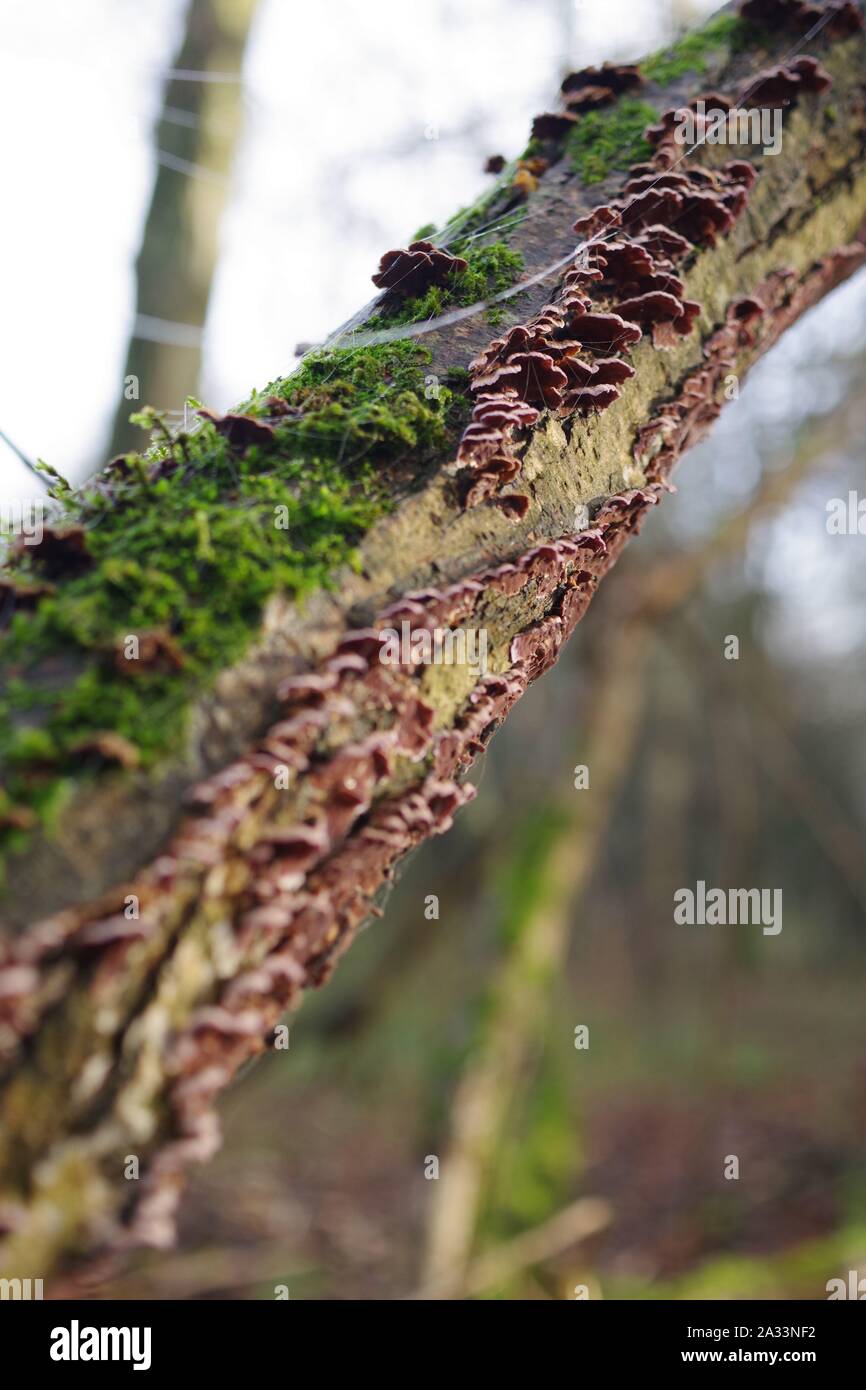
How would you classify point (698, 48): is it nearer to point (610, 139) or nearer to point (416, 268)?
point (610, 139)

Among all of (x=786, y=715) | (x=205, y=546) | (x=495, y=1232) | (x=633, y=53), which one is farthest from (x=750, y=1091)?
(x=205, y=546)

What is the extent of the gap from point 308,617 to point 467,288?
940 millimetres

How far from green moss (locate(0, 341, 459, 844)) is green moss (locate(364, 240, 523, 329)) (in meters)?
Result: 0.14

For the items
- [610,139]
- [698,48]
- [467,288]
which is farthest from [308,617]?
[698,48]

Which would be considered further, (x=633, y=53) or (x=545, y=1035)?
(x=545, y=1035)

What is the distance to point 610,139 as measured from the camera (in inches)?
91.1

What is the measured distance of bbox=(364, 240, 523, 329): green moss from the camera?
1966 millimetres

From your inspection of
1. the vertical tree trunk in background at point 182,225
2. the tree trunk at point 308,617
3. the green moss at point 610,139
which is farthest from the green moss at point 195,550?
the vertical tree trunk in background at point 182,225

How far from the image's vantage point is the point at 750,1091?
13055 mm

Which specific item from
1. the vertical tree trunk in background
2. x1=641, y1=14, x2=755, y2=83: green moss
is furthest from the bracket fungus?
the vertical tree trunk in background

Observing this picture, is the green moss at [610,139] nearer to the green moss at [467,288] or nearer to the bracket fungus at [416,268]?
the green moss at [467,288]

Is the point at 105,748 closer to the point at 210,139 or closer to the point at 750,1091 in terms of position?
the point at 210,139
